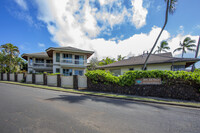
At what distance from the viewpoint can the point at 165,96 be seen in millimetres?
8102

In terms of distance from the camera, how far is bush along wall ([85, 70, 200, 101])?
7.40 meters

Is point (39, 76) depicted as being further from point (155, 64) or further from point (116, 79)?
point (155, 64)

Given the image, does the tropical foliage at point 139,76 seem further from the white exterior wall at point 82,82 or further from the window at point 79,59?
the window at point 79,59

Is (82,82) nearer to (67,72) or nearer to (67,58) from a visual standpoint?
(67,72)

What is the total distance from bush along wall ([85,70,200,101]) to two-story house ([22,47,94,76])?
36.0 ft

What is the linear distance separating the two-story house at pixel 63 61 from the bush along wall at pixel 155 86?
1097cm

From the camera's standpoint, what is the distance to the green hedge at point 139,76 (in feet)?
24.4

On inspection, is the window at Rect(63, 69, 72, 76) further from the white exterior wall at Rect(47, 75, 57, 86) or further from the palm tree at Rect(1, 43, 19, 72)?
the palm tree at Rect(1, 43, 19, 72)

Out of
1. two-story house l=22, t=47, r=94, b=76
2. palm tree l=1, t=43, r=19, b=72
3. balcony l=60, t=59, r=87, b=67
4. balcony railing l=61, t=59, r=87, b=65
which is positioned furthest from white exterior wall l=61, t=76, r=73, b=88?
palm tree l=1, t=43, r=19, b=72

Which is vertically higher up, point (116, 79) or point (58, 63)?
point (58, 63)

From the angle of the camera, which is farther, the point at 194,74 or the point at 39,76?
the point at 39,76

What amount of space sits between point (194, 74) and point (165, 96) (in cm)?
276

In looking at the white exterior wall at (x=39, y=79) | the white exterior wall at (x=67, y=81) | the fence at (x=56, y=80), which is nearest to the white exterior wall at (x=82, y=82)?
the fence at (x=56, y=80)

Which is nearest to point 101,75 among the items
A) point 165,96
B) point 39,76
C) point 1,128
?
point 165,96
